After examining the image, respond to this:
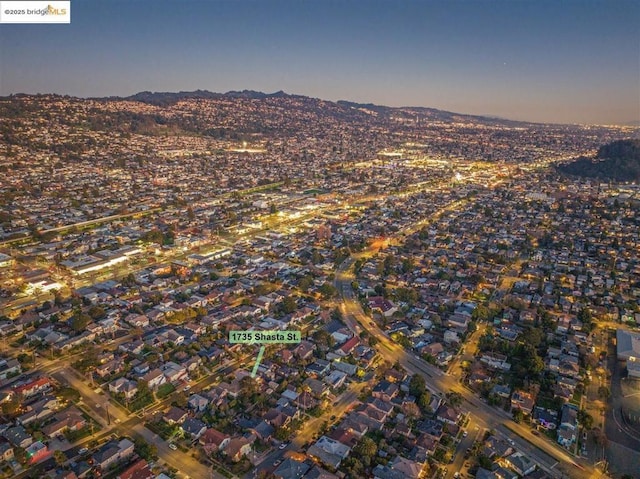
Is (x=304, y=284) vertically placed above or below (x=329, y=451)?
above

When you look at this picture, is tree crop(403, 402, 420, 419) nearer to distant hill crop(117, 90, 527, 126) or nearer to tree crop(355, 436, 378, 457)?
tree crop(355, 436, 378, 457)

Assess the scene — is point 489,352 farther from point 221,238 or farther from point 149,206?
point 149,206

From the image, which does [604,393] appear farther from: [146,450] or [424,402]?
[146,450]

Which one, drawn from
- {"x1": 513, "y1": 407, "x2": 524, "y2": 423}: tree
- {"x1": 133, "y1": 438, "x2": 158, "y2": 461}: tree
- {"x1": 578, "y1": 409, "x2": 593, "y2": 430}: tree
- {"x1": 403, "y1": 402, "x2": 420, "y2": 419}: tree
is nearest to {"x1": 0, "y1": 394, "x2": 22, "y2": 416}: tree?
{"x1": 133, "y1": 438, "x2": 158, "y2": 461}: tree

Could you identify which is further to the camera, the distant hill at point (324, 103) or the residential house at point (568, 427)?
the distant hill at point (324, 103)

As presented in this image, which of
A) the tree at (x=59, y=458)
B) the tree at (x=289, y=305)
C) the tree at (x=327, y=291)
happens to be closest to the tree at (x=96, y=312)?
the tree at (x=289, y=305)

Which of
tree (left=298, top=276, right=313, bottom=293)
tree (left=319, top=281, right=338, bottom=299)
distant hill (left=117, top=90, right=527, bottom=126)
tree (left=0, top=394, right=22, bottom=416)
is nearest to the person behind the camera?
tree (left=0, top=394, right=22, bottom=416)

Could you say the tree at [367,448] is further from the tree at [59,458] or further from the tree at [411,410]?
the tree at [59,458]

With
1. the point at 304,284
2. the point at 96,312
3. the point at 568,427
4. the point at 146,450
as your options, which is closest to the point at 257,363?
the point at 146,450

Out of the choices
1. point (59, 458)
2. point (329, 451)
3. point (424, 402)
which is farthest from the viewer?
point (424, 402)
